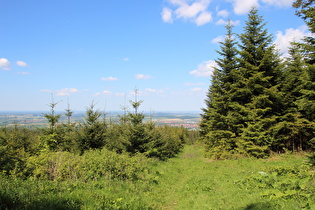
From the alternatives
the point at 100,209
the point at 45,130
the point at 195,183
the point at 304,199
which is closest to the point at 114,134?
the point at 45,130

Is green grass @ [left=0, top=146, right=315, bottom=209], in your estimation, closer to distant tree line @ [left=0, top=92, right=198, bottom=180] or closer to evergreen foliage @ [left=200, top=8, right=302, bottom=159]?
distant tree line @ [left=0, top=92, right=198, bottom=180]

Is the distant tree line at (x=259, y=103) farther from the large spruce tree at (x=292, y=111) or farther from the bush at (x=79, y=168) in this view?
the bush at (x=79, y=168)

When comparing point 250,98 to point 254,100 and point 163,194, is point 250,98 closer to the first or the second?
point 254,100

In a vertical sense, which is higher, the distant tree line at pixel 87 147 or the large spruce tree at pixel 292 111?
the large spruce tree at pixel 292 111

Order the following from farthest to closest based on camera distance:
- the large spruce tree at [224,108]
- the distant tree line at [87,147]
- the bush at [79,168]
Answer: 1. the large spruce tree at [224,108]
2. the distant tree line at [87,147]
3. the bush at [79,168]

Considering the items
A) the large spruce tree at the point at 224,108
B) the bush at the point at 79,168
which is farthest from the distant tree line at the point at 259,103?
the bush at the point at 79,168

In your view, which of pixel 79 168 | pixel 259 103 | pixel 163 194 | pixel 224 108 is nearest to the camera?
pixel 163 194

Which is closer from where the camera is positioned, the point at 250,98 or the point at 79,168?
the point at 79,168

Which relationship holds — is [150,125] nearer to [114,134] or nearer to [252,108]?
[114,134]

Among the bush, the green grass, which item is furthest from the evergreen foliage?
the bush

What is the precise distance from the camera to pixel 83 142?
16406 millimetres

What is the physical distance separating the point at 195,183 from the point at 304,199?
568 cm

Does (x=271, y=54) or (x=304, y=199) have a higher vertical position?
(x=271, y=54)

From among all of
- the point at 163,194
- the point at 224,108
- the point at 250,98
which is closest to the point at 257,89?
the point at 250,98
